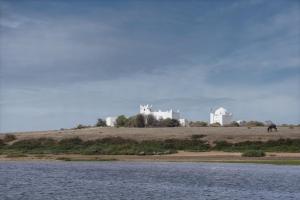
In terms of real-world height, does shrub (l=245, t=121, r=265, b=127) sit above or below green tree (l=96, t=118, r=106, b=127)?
below

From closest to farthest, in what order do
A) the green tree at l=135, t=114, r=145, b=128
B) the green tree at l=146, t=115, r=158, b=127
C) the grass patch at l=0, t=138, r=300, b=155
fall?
the grass patch at l=0, t=138, r=300, b=155 → the green tree at l=135, t=114, r=145, b=128 → the green tree at l=146, t=115, r=158, b=127

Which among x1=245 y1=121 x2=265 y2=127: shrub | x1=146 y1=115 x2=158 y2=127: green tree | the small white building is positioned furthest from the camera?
the small white building

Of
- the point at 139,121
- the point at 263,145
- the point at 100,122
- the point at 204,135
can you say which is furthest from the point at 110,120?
the point at 263,145

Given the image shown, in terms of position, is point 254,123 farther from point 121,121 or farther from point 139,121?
point 121,121

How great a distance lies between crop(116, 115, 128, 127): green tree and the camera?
426ft

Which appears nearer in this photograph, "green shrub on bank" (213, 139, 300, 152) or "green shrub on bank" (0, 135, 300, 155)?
"green shrub on bank" (213, 139, 300, 152)

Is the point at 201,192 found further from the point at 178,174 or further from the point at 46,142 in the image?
the point at 46,142

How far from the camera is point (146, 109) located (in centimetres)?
14962

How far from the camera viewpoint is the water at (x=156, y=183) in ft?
104

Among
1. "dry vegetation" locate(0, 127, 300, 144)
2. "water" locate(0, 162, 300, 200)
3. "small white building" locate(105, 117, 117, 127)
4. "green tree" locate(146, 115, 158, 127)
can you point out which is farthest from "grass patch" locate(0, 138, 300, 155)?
"small white building" locate(105, 117, 117, 127)

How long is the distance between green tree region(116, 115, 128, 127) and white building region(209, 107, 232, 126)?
2367 cm

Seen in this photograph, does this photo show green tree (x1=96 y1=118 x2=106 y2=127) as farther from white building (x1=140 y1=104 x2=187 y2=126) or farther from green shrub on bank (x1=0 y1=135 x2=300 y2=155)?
green shrub on bank (x1=0 y1=135 x2=300 y2=155)

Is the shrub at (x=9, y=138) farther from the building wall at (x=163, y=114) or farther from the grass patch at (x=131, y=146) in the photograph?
the building wall at (x=163, y=114)

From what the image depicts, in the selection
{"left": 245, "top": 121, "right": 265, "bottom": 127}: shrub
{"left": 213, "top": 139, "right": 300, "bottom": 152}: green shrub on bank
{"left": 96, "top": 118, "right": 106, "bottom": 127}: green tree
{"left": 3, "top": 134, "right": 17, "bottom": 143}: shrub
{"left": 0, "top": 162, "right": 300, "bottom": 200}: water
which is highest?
{"left": 96, "top": 118, "right": 106, "bottom": 127}: green tree
